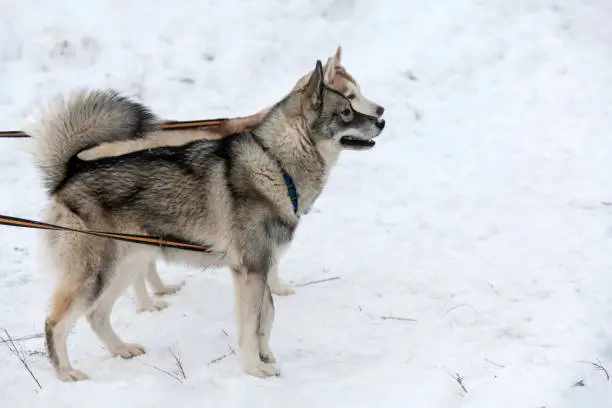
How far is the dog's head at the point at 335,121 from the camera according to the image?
4402 mm

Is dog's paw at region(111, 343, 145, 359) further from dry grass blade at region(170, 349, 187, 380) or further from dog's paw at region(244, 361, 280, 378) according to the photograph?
dog's paw at region(244, 361, 280, 378)

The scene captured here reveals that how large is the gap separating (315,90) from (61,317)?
205 centimetres

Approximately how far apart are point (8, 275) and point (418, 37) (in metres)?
6.31

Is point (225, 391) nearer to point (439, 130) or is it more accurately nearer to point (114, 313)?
point (114, 313)

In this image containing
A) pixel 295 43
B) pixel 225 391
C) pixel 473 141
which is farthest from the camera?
pixel 295 43

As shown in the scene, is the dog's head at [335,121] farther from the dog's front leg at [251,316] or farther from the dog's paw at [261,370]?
the dog's paw at [261,370]

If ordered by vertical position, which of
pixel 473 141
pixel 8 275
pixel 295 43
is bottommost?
pixel 8 275

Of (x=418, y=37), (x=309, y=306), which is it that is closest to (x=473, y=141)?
(x=418, y=37)

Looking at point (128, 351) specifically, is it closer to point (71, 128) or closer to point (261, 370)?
point (261, 370)

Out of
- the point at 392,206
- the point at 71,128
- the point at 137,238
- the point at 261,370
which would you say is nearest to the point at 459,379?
the point at 261,370

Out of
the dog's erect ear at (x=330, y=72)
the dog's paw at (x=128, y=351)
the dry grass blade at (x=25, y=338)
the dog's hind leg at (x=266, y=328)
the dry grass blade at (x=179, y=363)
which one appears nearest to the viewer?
the dry grass blade at (x=179, y=363)

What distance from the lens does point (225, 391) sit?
409cm

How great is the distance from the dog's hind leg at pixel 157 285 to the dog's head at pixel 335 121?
1.91m

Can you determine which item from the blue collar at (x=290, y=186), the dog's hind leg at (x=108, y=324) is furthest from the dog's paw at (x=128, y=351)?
the blue collar at (x=290, y=186)
